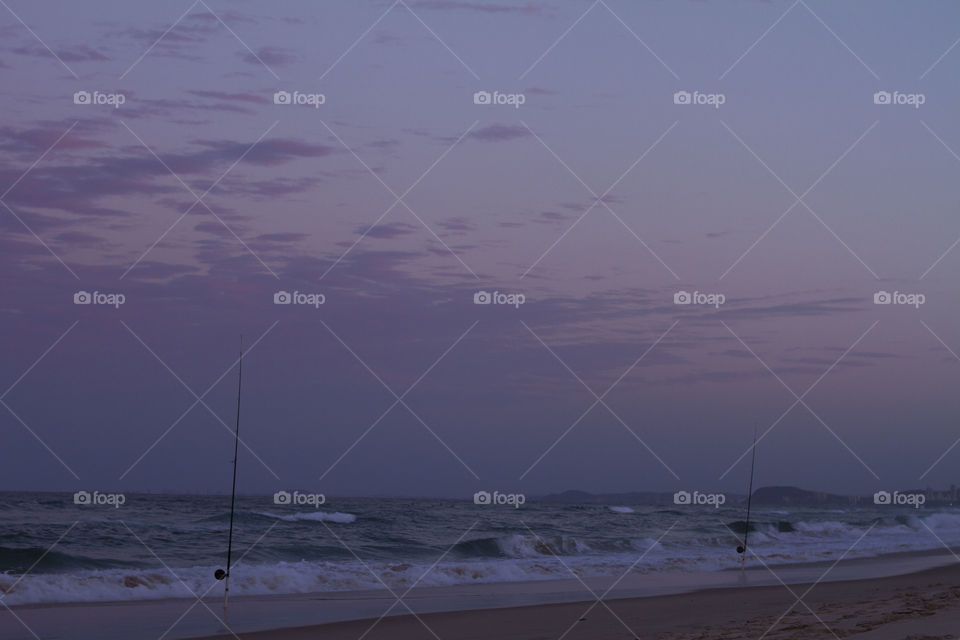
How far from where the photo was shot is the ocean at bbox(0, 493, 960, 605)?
54.0 ft

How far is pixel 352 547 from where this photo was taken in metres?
25.7

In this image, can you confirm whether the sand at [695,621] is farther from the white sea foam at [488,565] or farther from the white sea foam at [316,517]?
the white sea foam at [316,517]

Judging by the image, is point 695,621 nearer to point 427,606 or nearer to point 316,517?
point 427,606

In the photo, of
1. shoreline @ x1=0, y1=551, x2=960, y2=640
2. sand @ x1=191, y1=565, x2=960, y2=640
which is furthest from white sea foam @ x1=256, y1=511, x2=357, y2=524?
sand @ x1=191, y1=565, x2=960, y2=640

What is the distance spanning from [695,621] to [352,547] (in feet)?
48.7

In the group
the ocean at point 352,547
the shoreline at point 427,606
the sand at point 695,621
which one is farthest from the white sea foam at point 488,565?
the sand at point 695,621

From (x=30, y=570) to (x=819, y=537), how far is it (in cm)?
2919

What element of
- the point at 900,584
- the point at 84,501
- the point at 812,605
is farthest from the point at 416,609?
the point at 84,501

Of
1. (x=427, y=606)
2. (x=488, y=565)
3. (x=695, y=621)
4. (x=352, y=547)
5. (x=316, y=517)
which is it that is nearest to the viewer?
(x=695, y=621)

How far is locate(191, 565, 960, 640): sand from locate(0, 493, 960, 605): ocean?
4425mm

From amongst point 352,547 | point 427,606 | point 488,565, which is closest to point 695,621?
point 427,606

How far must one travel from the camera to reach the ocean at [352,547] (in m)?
16.5

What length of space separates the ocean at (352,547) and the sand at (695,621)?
14.5ft

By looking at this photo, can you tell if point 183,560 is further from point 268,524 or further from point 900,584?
point 900,584
